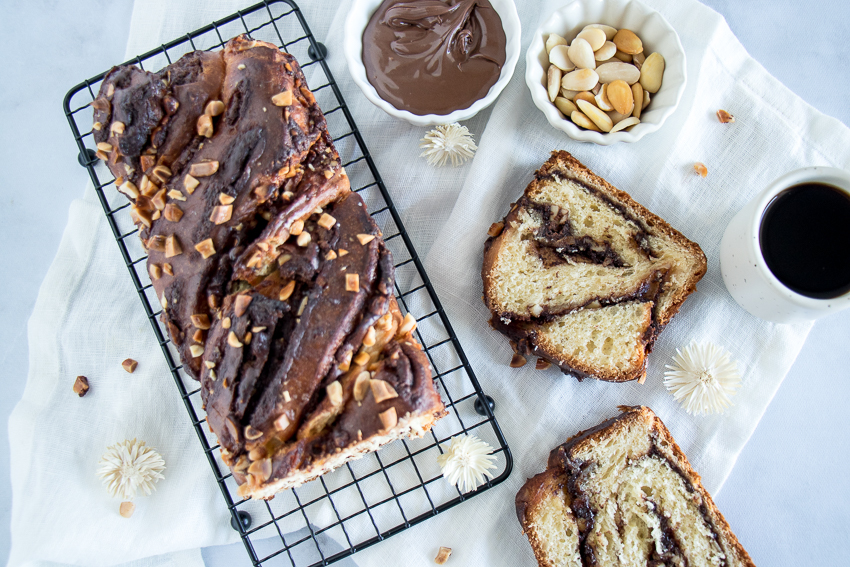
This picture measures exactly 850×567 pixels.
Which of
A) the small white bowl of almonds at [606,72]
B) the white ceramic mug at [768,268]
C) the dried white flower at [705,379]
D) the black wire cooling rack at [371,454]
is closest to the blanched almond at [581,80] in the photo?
the small white bowl of almonds at [606,72]

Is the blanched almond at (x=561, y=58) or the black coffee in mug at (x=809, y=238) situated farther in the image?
the blanched almond at (x=561, y=58)

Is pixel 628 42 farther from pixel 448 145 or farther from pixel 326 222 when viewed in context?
pixel 326 222

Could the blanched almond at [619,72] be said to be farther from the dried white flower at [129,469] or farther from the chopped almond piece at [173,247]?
the dried white flower at [129,469]

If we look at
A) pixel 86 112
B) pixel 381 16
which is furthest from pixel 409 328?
pixel 86 112

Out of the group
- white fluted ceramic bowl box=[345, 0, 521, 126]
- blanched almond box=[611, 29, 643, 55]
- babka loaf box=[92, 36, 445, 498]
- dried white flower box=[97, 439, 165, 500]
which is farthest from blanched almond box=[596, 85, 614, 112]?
dried white flower box=[97, 439, 165, 500]

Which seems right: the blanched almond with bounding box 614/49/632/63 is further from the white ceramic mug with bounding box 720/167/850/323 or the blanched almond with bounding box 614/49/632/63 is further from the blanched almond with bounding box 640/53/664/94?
the white ceramic mug with bounding box 720/167/850/323

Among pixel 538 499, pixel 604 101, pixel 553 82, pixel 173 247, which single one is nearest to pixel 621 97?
pixel 604 101
